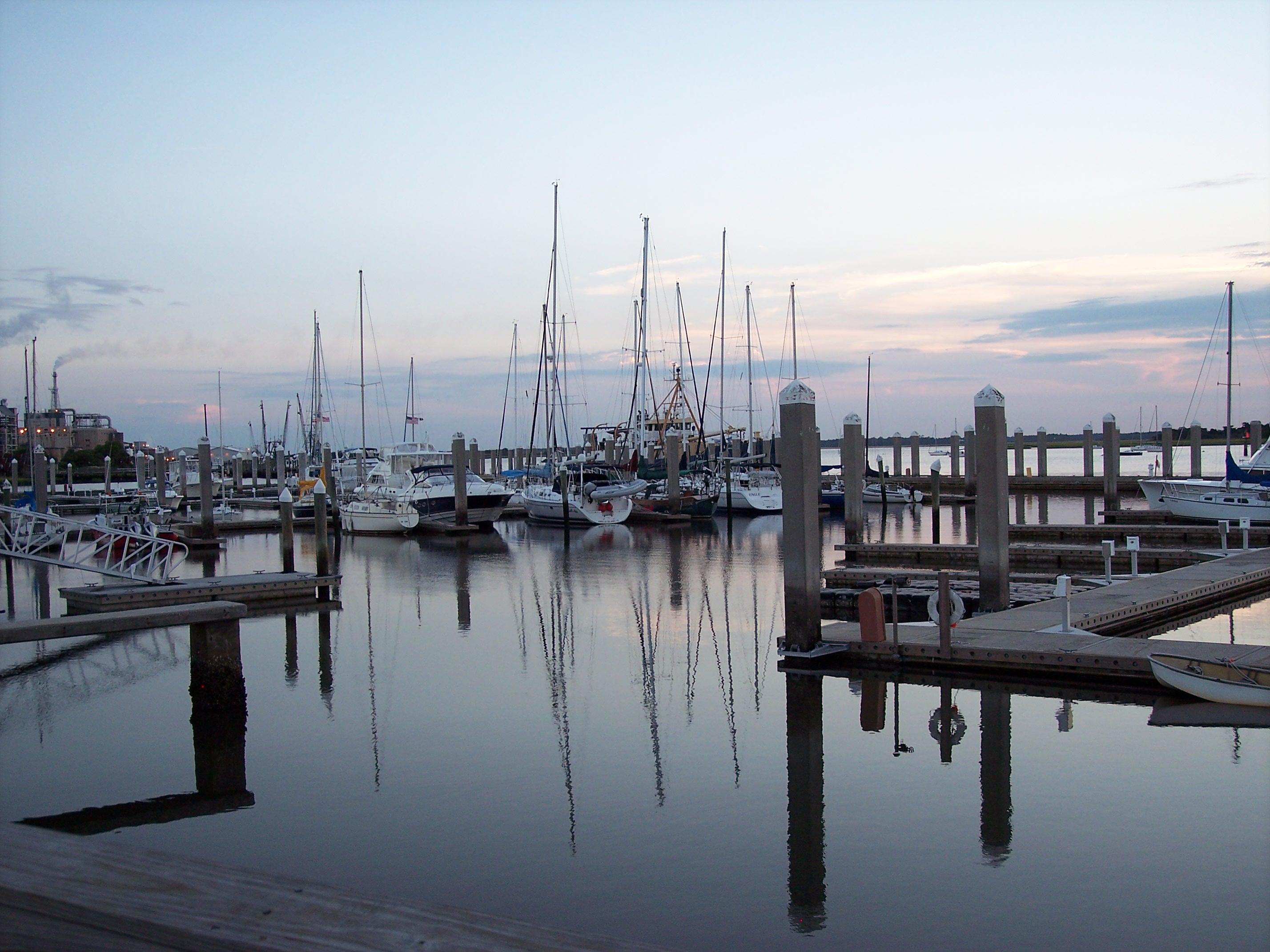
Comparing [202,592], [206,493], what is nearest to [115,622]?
[202,592]

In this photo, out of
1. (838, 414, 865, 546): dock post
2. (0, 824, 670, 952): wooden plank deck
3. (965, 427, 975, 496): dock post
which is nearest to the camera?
(0, 824, 670, 952): wooden plank deck

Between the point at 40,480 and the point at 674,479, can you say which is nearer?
the point at 40,480

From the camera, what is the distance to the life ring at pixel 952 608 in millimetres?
16578

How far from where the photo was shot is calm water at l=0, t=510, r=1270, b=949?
25.0 ft

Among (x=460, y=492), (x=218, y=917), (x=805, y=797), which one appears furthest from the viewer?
(x=460, y=492)

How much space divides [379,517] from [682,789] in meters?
36.0

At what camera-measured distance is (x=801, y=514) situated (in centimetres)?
1408

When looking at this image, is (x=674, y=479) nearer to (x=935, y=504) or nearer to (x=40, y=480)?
(x=935, y=504)

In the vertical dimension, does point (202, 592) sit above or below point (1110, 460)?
below

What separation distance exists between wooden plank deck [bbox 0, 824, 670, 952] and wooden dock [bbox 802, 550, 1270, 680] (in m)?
10.7

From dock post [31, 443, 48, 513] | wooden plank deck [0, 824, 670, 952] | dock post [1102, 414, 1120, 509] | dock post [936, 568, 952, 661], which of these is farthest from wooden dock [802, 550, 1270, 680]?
dock post [31, 443, 48, 513]

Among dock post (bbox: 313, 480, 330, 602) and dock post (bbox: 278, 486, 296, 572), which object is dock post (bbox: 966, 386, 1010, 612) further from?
dock post (bbox: 278, 486, 296, 572)

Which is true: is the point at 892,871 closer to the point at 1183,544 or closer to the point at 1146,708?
the point at 1146,708

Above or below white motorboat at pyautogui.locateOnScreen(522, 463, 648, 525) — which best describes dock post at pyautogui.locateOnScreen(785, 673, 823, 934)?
below
